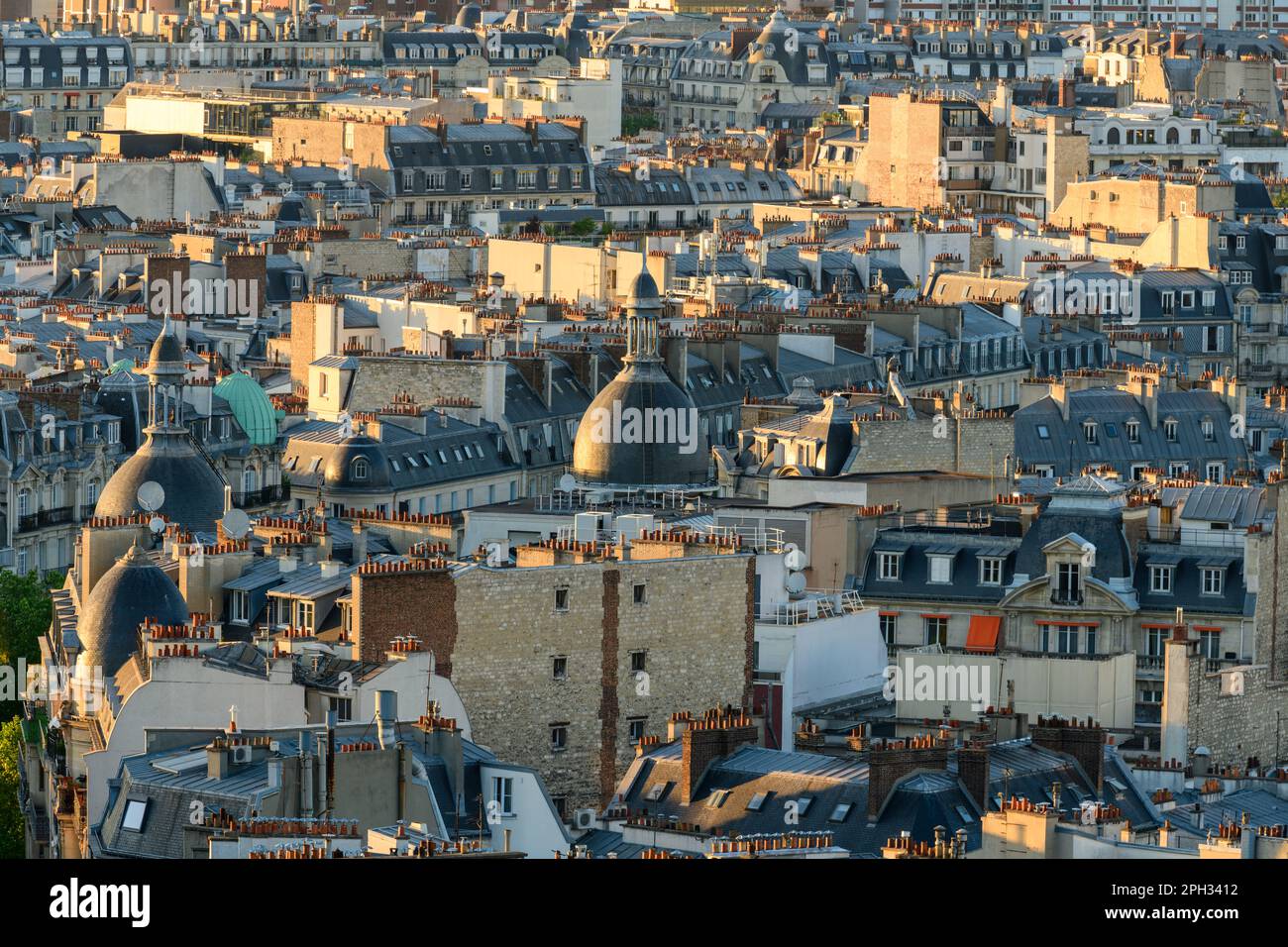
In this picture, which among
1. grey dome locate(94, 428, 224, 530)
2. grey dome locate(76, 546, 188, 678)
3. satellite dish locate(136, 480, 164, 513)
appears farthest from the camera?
grey dome locate(94, 428, 224, 530)

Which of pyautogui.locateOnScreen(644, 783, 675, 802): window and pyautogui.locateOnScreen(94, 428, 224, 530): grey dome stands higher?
pyautogui.locateOnScreen(94, 428, 224, 530): grey dome

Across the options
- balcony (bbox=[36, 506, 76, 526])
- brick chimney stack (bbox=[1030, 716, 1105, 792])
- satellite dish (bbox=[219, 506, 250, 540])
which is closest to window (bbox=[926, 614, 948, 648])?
satellite dish (bbox=[219, 506, 250, 540])

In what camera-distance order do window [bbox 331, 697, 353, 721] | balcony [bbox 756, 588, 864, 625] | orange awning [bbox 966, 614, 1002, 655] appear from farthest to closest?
orange awning [bbox 966, 614, 1002, 655] < balcony [bbox 756, 588, 864, 625] < window [bbox 331, 697, 353, 721]

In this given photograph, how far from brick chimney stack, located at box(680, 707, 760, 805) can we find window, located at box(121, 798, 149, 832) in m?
5.52

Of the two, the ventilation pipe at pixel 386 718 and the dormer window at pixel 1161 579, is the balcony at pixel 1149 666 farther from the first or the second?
the ventilation pipe at pixel 386 718

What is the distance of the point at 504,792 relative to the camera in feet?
117

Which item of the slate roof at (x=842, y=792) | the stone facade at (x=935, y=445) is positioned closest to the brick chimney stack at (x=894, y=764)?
the slate roof at (x=842, y=792)

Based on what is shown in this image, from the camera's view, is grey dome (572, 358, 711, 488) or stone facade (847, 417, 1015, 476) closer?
stone facade (847, 417, 1015, 476)

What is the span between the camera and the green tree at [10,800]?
144 feet

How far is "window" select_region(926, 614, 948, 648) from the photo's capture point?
5125 centimetres

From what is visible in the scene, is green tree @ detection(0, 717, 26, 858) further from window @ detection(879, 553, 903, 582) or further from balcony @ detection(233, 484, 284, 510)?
balcony @ detection(233, 484, 284, 510)

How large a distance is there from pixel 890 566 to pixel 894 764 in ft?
53.5

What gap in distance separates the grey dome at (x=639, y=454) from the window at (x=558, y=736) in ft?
62.6

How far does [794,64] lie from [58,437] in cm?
11495
